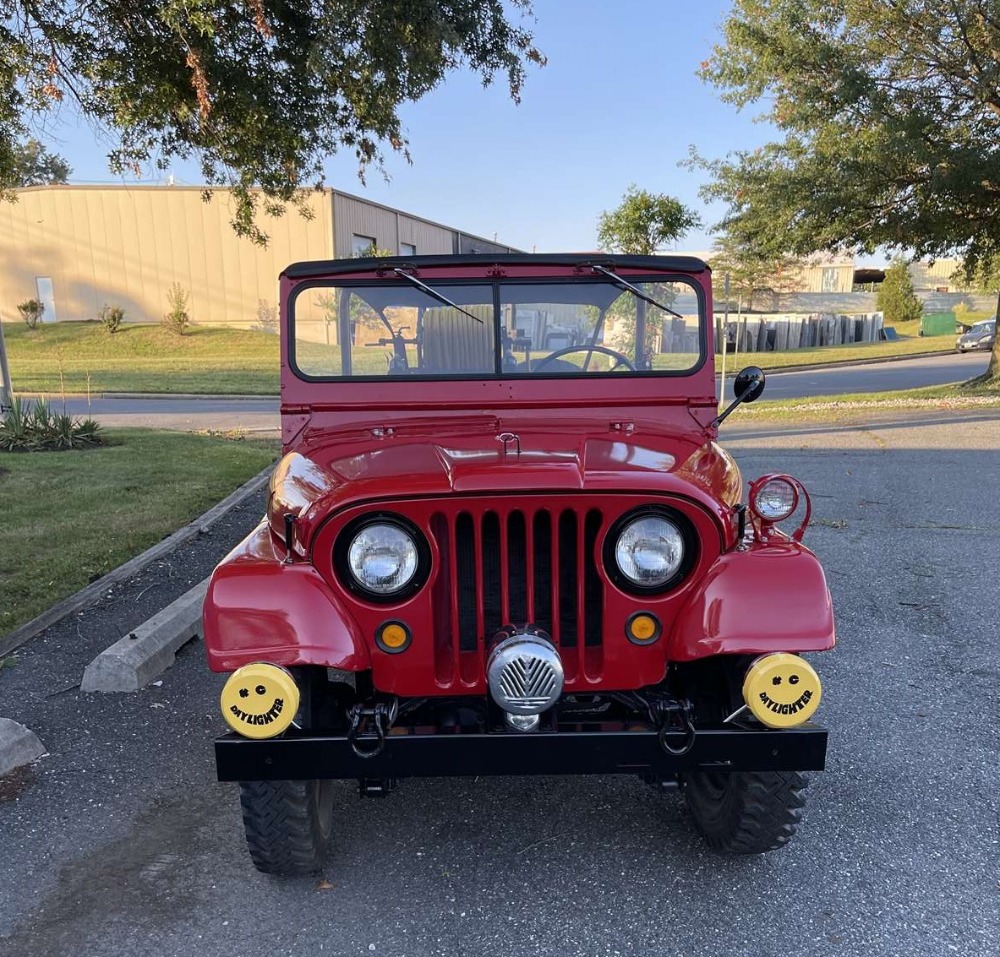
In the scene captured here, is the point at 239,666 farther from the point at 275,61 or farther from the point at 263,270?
the point at 263,270

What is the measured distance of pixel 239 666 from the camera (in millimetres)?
2221

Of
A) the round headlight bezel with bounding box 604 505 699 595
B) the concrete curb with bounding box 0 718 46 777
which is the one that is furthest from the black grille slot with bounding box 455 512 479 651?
the concrete curb with bounding box 0 718 46 777

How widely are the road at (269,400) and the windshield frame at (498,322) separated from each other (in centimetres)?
948

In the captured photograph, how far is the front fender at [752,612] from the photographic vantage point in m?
2.23

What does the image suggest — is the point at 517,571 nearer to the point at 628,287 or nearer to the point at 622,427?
the point at 622,427

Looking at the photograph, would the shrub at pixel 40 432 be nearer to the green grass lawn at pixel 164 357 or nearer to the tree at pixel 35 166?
the tree at pixel 35 166

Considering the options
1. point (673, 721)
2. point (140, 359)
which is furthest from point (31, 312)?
point (673, 721)

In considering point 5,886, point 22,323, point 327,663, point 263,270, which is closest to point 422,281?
point 327,663

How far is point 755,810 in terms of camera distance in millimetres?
2457

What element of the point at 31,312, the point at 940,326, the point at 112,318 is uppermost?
→ the point at 31,312

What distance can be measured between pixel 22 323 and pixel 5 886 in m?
36.2

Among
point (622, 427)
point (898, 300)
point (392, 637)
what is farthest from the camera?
point (898, 300)

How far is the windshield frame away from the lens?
132 inches

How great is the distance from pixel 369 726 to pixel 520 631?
0.49m
